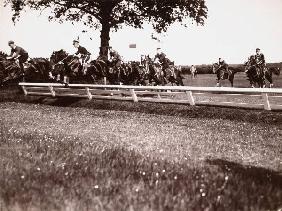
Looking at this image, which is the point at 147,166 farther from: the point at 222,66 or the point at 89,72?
the point at 222,66

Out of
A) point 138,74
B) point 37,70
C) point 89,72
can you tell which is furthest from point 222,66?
point 37,70

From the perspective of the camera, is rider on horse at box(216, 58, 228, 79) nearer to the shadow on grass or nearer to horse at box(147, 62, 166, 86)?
horse at box(147, 62, 166, 86)

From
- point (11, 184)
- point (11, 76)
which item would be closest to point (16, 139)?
point (11, 184)

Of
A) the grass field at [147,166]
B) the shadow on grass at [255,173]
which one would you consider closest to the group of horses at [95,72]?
the grass field at [147,166]

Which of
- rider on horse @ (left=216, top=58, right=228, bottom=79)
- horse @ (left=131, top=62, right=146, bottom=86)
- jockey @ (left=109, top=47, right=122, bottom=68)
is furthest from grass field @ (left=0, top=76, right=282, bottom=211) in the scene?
rider on horse @ (left=216, top=58, right=228, bottom=79)

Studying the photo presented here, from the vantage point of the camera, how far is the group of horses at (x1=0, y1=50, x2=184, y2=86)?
985 inches

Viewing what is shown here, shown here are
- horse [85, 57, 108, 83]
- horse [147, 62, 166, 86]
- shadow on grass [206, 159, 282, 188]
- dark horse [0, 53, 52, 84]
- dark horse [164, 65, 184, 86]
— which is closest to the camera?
shadow on grass [206, 159, 282, 188]

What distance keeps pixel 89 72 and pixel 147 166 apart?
62.6 feet

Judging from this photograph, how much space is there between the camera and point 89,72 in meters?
25.9

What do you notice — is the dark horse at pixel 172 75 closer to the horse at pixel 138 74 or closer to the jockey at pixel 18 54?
the horse at pixel 138 74

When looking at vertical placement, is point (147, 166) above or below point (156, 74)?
below

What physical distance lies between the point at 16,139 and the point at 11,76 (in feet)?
61.5

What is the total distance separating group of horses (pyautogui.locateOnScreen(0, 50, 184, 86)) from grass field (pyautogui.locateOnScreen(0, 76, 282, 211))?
33.2 feet

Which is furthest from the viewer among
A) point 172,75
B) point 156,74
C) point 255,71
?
point 255,71
